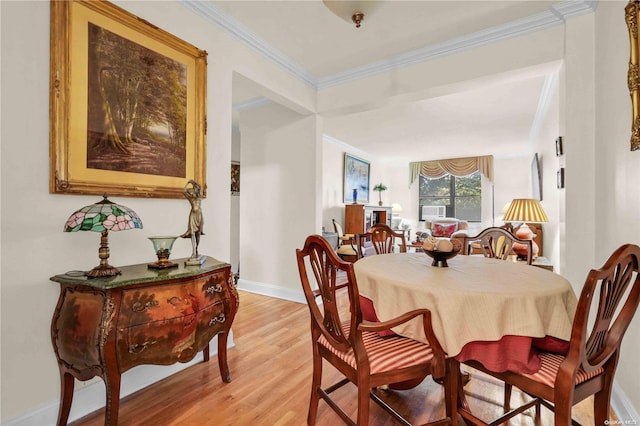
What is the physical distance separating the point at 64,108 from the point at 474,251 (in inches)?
272

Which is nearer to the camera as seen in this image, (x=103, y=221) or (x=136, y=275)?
(x=103, y=221)

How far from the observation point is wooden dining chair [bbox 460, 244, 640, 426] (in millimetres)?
955

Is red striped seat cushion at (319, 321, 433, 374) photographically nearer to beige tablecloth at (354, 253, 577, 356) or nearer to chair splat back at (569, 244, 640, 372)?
beige tablecloth at (354, 253, 577, 356)

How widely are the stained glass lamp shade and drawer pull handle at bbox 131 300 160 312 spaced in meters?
0.24

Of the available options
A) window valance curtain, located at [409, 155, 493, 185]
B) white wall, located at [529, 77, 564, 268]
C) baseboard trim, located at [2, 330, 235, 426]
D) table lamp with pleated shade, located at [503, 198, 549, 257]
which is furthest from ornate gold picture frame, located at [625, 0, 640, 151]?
window valance curtain, located at [409, 155, 493, 185]

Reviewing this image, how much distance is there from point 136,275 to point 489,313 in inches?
69.9

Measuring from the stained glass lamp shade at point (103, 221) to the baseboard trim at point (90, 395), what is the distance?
724mm

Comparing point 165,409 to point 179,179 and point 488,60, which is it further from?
point 488,60

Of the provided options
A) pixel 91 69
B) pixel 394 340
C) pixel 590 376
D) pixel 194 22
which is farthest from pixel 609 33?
pixel 91 69

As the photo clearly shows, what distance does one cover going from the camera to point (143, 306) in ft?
5.07

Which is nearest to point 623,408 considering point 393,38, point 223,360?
point 223,360

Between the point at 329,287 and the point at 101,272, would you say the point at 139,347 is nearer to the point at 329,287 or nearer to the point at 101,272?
the point at 101,272

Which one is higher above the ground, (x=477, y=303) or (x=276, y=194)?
(x=276, y=194)

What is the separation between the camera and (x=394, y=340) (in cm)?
145
